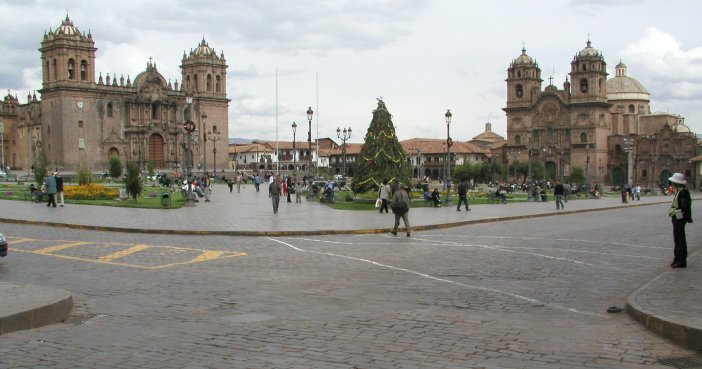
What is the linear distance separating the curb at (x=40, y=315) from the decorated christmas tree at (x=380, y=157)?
93.8 ft

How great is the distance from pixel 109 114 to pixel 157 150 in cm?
749

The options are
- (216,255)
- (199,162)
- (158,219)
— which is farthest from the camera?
(199,162)

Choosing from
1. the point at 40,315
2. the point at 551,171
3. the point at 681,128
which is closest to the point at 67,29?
the point at 551,171

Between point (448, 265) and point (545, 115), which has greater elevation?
point (545, 115)

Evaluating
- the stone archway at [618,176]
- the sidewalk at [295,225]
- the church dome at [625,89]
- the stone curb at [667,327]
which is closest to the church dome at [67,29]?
the sidewalk at [295,225]

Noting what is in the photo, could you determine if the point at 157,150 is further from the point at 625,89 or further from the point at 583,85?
the point at 625,89

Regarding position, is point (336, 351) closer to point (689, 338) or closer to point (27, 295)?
point (689, 338)

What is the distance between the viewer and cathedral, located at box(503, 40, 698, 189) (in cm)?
9938

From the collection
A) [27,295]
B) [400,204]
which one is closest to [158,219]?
[400,204]

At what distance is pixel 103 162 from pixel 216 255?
2904 inches

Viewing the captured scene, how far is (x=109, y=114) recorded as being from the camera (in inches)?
3359

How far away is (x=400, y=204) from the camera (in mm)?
19156

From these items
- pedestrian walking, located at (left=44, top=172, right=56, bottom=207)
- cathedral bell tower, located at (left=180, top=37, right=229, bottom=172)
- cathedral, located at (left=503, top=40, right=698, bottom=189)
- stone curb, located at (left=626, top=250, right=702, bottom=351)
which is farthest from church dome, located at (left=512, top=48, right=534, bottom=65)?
stone curb, located at (left=626, top=250, right=702, bottom=351)

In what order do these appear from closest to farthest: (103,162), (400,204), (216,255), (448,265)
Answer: (448,265), (216,255), (400,204), (103,162)
